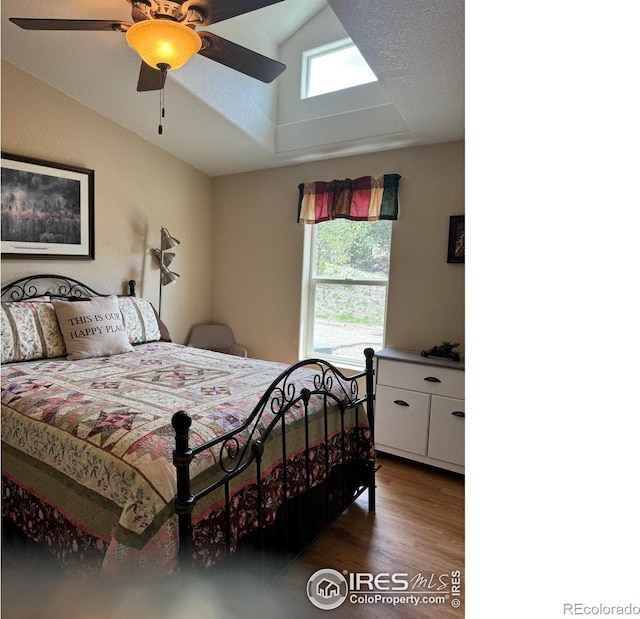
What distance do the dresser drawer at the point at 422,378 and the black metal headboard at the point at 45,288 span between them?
7.66ft

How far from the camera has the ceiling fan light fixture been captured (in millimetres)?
1618

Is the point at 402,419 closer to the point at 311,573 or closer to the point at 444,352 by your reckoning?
the point at 444,352

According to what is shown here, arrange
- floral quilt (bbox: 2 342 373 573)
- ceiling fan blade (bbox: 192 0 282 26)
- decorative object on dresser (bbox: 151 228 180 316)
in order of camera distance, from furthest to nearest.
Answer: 1. decorative object on dresser (bbox: 151 228 180 316)
2. ceiling fan blade (bbox: 192 0 282 26)
3. floral quilt (bbox: 2 342 373 573)

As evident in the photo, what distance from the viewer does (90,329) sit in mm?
2674

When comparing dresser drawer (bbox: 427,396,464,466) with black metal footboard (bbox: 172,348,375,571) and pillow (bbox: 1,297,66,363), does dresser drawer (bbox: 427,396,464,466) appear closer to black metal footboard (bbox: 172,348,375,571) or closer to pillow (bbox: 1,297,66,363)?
black metal footboard (bbox: 172,348,375,571)

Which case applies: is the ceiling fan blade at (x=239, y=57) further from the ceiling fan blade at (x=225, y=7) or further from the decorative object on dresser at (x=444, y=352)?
the decorative object on dresser at (x=444, y=352)

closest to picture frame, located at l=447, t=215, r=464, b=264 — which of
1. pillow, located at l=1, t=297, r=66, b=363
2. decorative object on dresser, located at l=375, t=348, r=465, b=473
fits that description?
decorative object on dresser, located at l=375, t=348, r=465, b=473

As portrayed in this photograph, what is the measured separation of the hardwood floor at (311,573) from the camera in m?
1.29

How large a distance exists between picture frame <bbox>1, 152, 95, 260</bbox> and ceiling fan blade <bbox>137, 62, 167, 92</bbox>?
1.20 m

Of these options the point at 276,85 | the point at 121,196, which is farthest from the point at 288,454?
the point at 276,85
